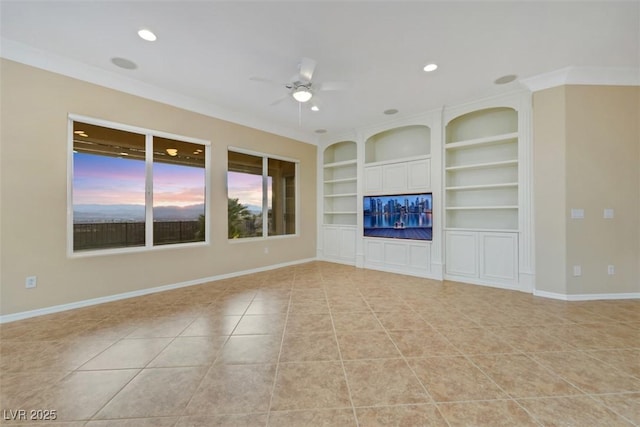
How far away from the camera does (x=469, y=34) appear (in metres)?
2.72

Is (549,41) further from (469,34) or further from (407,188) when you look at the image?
(407,188)

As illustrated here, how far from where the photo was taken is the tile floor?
1.59 m

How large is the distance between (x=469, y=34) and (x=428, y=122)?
86.0 inches

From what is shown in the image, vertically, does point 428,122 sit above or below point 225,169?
above

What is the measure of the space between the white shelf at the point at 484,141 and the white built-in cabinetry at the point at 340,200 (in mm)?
2105

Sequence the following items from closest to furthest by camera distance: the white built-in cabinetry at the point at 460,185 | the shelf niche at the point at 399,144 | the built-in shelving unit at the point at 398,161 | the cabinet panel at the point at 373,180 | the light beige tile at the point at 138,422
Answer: the light beige tile at the point at 138,422 → the white built-in cabinetry at the point at 460,185 → the built-in shelving unit at the point at 398,161 → the shelf niche at the point at 399,144 → the cabinet panel at the point at 373,180

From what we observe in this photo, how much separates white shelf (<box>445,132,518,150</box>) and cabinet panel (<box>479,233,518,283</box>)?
1553mm

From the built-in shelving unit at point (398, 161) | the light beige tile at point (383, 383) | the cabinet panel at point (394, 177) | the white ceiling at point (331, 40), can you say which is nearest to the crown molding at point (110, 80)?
the white ceiling at point (331, 40)

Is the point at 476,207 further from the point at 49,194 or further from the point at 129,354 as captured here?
the point at 49,194

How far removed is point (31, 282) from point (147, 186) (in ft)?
5.64

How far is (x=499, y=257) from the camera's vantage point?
4.17m

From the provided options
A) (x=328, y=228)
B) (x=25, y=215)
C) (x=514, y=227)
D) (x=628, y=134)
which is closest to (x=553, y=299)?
(x=514, y=227)

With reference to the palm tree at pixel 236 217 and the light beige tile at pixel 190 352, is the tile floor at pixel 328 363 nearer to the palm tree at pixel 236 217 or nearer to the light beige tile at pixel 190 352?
the light beige tile at pixel 190 352

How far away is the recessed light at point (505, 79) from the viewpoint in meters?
3.59
